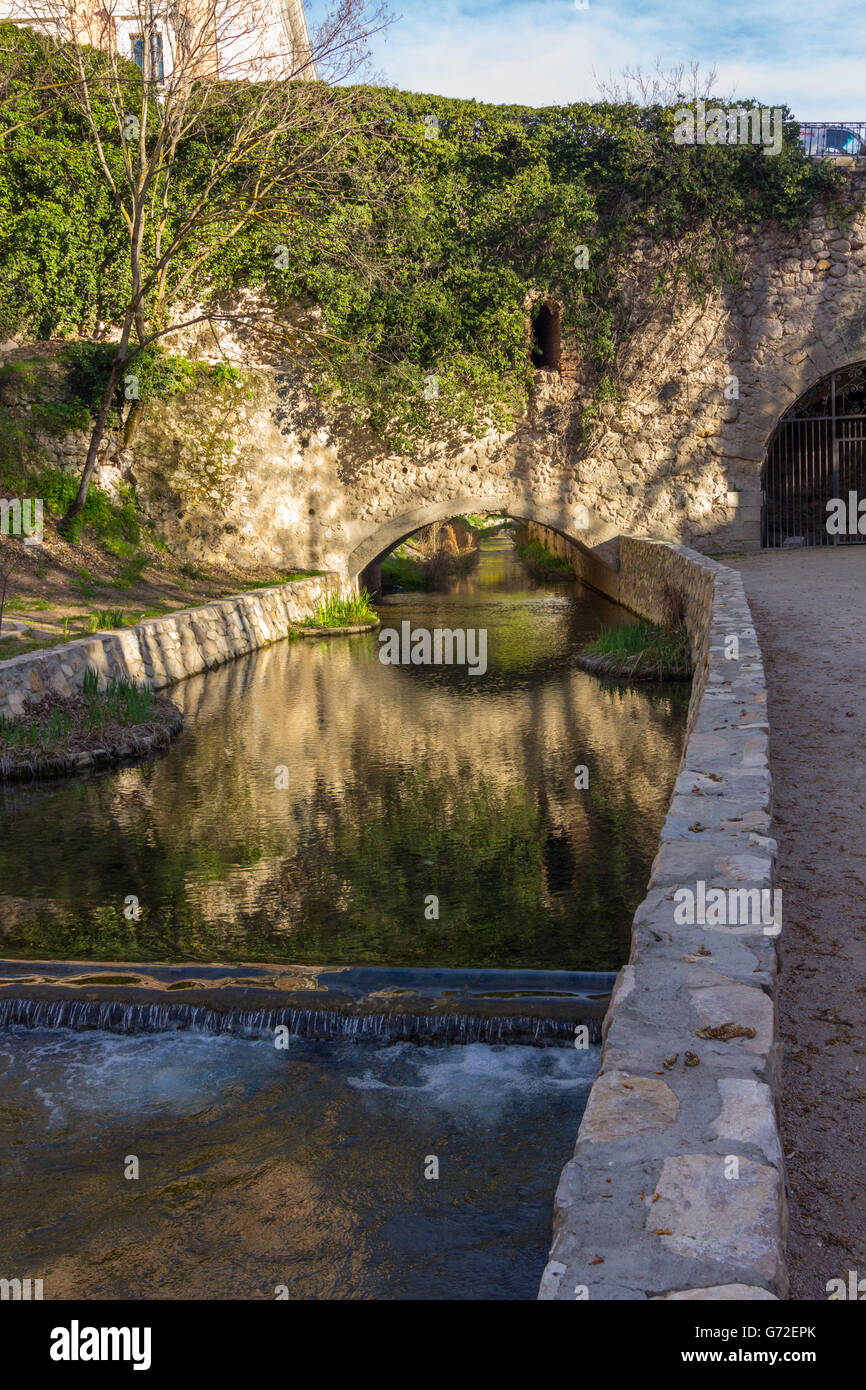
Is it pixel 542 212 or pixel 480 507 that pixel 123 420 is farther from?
pixel 542 212

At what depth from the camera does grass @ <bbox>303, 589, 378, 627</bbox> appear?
1591 cm

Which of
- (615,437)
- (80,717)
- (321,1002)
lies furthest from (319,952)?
(615,437)

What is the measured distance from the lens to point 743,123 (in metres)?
17.3

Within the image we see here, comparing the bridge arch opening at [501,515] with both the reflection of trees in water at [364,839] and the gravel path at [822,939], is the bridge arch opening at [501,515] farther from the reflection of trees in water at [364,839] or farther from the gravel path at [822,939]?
the gravel path at [822,939]

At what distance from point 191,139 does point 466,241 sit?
14.0 ft

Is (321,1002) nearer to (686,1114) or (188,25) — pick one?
(686,1114)

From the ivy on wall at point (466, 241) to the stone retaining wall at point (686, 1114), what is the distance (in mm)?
14118

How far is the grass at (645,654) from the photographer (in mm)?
11391

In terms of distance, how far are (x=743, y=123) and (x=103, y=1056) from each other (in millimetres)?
17435

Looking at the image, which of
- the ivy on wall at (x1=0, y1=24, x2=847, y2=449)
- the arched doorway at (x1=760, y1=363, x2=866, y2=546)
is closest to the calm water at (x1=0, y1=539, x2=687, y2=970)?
the ivy on wall at (x1=0, y1=24, x2=847, y2=449)

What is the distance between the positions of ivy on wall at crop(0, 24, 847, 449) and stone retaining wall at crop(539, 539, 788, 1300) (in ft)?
46.3

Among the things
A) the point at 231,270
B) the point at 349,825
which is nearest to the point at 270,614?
the point at 231,270

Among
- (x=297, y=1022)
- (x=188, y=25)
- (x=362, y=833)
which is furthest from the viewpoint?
(x=188, y=25)

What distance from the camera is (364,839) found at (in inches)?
265
